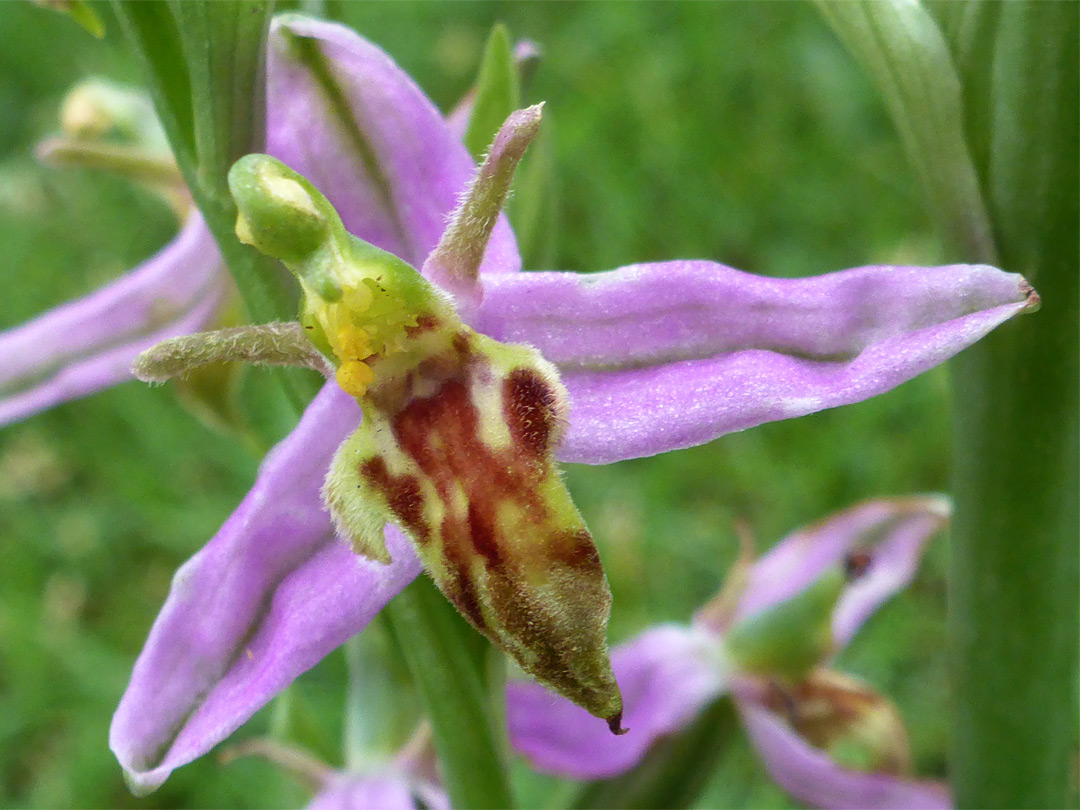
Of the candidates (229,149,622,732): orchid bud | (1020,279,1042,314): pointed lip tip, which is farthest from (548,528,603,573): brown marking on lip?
(1020,279,1042,314): pointed lip tip

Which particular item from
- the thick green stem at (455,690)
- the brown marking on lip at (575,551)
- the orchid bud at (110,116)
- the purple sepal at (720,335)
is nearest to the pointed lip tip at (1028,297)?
the purple sepal at (720,335)

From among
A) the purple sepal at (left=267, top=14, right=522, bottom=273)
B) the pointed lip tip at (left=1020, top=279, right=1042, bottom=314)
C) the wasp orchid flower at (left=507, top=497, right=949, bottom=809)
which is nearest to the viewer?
the pointed lip tip at (left=1020, top=279, right=1042, bottom=314)

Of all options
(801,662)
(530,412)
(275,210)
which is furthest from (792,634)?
(275,210)

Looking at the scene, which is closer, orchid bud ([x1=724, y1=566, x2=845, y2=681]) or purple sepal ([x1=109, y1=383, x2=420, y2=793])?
purple sepal ([x1=109, y1=383, x2=420, y2=793])

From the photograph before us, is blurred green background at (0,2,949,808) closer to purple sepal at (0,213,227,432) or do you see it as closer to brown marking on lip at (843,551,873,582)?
brown marking on lip at (843,551,873,582)

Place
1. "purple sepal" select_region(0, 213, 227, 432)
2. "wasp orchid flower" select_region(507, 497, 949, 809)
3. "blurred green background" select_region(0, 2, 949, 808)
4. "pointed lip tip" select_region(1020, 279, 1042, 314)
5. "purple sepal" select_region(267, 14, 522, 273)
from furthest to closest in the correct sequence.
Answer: "blurred green background" select_region(0, 2, 949, 808) → "wasp orchid flower" select_region(507, 497, 949, 809) → "purple sepal" select_region(0, 213, 227, 432) → "purple sepal" select_region(267, 14, 522, 273) → "pointed lip tip" select_region(1020, 279, 1042, 314)

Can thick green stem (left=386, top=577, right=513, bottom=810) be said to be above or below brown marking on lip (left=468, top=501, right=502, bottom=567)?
below

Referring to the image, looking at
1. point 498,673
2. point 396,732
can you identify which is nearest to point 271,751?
point 396,732
